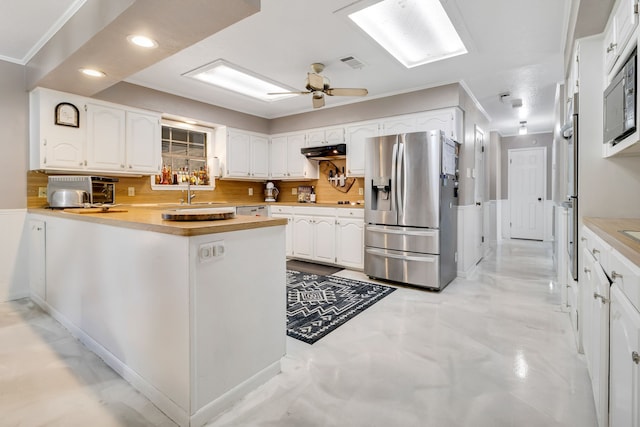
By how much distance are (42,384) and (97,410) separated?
0.52 metres

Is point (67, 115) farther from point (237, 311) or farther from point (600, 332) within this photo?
point (600, 332)

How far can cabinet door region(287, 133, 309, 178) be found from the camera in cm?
538

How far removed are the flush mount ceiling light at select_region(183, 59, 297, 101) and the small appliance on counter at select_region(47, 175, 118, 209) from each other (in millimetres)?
1558

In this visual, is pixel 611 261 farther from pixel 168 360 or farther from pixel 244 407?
pixel 168 360

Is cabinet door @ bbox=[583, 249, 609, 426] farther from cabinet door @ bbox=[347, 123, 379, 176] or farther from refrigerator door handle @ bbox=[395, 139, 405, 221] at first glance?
cabinet door @ bbox=[347, 123, 379, 176]

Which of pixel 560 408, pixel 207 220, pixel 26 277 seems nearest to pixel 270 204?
pixel 26 277

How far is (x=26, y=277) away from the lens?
11.3ft

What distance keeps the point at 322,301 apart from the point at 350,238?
1371mm

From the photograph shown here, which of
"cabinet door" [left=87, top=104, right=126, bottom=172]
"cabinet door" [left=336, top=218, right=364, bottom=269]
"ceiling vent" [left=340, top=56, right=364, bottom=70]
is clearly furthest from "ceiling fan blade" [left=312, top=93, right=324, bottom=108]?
"cabinet door" [left=87, top=104, right=126, bottom=172]

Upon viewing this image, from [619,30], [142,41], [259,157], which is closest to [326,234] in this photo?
[259,157]

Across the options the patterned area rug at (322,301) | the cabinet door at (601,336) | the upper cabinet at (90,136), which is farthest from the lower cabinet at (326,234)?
the cabinet door at (601,336)

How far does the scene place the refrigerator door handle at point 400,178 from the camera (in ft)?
12.0

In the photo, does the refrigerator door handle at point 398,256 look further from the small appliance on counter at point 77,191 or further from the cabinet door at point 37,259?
the cabinet door at point 37,259

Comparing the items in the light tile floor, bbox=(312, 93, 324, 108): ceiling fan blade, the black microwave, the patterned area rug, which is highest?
bbox=(312, 93, 324, 108): ceiling fan blade
